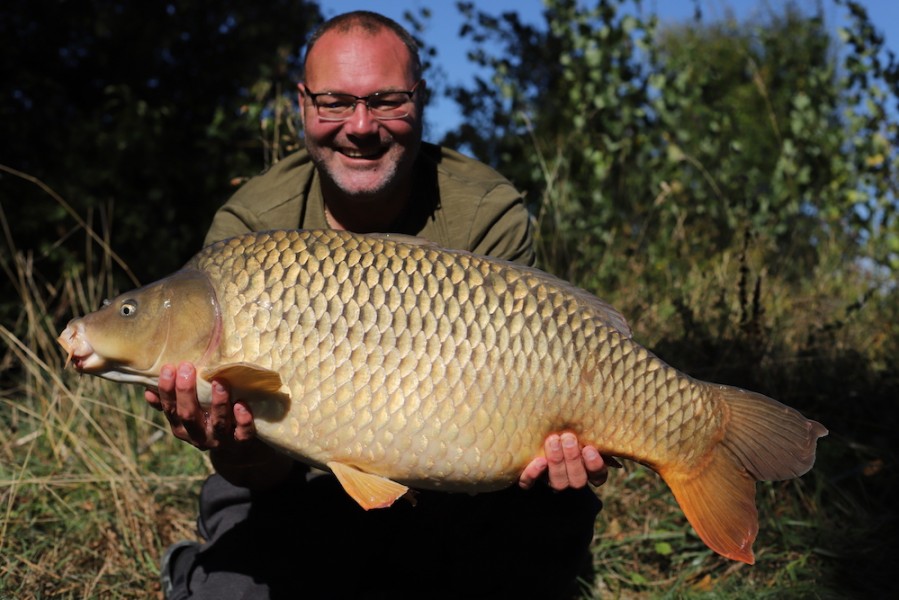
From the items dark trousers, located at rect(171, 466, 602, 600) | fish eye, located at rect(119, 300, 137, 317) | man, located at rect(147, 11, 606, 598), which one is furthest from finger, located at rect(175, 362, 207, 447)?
dark trousers, located at rect(171, 466, 602, 600)

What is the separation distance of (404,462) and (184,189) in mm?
3239

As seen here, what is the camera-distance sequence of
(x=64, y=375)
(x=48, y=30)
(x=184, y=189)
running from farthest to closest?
(x=184, y=189), (x=48, y=30), (x=64, y=375)

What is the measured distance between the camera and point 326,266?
56.2 inches

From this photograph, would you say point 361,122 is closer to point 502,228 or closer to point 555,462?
point 502,228

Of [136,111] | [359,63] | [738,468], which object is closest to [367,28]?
[359,63]

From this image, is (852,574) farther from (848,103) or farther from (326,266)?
(848,103)

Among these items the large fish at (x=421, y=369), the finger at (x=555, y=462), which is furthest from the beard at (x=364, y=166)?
the finger at (x=555, y=462)

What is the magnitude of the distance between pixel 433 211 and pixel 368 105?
0.25m

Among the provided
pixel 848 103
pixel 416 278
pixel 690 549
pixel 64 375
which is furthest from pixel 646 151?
pixel 416 278

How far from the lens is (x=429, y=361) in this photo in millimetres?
1394

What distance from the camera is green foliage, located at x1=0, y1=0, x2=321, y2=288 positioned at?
3.83m

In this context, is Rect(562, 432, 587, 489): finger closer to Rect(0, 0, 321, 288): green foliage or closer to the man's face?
the man's face

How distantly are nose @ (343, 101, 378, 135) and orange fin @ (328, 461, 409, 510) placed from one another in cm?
76

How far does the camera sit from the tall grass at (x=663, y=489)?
2.02 metres
